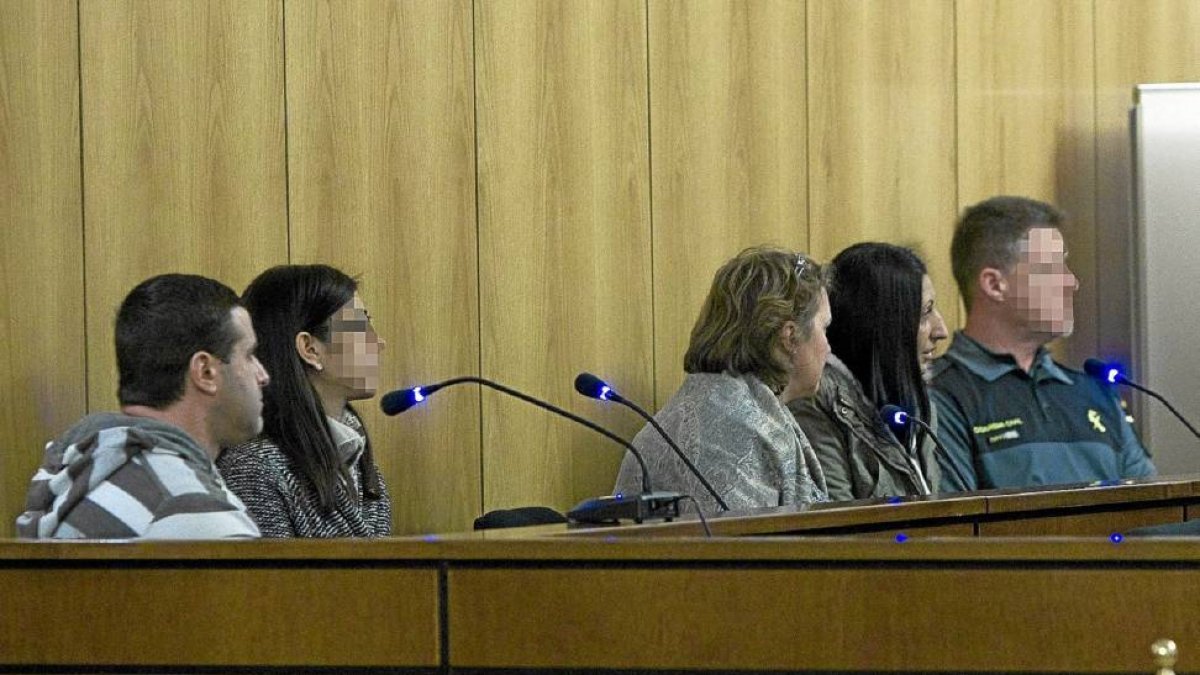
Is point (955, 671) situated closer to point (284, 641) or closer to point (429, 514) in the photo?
point (284, 641)

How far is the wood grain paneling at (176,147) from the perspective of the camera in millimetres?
4656

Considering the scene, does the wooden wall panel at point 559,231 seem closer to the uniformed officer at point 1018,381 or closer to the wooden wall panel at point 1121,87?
the uniformed officer at point 1018,381

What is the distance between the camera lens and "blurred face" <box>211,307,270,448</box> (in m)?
3.66

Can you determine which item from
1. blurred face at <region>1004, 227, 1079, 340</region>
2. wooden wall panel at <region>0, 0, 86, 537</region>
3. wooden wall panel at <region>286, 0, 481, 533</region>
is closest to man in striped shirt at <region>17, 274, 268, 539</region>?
wooden wall panel at <region>0, 0, 86, 537</region>

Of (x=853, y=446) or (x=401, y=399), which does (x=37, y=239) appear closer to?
(x=401, y=399)

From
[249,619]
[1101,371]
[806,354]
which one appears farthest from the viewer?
[1101,371]

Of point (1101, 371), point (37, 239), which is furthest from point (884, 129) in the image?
point (37, 239)

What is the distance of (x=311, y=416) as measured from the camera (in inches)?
171

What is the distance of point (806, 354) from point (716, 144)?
1.31m

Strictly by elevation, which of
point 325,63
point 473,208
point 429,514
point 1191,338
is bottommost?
point 429,514

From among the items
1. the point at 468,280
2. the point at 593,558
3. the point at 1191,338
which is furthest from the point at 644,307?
the point at 593,558

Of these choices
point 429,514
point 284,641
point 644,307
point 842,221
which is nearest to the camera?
point 284,641

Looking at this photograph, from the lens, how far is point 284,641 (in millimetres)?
2641

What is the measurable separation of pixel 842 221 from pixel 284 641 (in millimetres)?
3689
